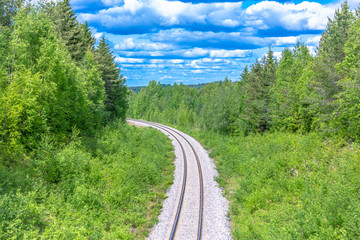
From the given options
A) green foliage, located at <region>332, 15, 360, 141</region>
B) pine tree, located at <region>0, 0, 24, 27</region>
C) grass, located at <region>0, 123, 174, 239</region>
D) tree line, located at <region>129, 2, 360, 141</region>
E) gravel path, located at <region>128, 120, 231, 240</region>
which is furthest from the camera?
pine tree, located at <region>0, 0, 24, 27</region>

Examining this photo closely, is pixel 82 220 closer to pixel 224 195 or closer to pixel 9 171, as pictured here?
pixel 9 171

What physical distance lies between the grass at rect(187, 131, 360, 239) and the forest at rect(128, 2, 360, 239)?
1.6 inches

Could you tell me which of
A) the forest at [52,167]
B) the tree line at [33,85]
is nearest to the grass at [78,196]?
the forest at [52,167]

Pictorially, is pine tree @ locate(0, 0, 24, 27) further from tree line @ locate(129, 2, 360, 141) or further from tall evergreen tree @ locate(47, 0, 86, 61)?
tree line @ locate(129, 2, 360, 141)

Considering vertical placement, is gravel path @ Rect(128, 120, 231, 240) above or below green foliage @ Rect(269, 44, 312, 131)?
below

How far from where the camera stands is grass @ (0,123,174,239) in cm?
931

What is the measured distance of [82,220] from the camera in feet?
35.0

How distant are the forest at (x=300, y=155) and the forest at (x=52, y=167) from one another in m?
6.24

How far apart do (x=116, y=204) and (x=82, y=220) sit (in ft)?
9.14

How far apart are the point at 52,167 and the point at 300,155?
17187mm

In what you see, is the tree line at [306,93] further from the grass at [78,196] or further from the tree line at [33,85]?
the tree line at [33,85]

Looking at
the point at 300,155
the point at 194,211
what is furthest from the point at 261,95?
the point at 194,211

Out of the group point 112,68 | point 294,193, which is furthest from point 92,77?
point 294,193

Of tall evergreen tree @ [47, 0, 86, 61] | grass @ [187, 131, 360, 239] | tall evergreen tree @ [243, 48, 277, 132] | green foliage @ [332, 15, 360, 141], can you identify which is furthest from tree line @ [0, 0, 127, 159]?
tall evergreen tree @ [243, 48, 277, 132]
